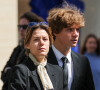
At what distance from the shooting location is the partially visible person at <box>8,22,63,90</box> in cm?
286

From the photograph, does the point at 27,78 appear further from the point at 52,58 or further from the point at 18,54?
the point at 18,54

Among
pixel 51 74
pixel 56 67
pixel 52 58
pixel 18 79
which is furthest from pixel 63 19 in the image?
pixel 18 79

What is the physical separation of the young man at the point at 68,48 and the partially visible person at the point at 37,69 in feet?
Result: 0.87

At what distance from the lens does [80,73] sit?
348 centimetres

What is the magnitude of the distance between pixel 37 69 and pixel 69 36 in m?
0.59

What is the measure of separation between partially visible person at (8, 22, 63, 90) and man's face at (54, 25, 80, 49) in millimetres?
273

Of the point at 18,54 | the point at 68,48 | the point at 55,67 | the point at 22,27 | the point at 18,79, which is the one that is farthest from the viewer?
the point at 22,27

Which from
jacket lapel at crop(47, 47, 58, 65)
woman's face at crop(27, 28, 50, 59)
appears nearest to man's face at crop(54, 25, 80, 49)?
jacket lapel at crop(47, 47, 58, 65)

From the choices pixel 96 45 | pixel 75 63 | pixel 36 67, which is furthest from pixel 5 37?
pixel 36 67

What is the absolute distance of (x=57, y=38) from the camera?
11.4 feet

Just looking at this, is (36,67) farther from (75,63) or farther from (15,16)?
(15,16)

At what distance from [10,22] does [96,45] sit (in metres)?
2.04

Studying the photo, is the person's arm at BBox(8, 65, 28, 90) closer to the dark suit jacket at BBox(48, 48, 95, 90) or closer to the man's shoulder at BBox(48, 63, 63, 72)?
the man's shoulder at BBox(48, 63, 63, 72)

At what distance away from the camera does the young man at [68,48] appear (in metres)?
3.37
